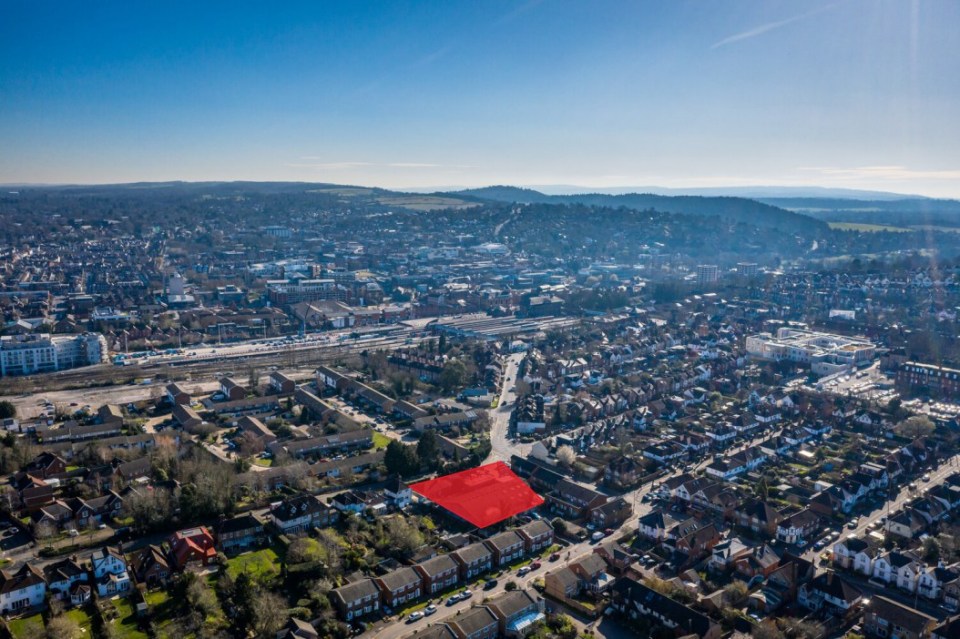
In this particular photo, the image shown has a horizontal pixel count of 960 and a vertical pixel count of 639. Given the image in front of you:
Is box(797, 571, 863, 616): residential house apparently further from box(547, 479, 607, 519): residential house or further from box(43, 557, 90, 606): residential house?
box(43, 557, 90, 606): residential house

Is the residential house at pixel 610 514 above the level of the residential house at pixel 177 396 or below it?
below

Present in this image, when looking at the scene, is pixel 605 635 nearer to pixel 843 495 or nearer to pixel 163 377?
pixel 843 495

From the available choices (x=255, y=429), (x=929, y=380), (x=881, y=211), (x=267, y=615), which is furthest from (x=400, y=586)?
(x=881, y=211)

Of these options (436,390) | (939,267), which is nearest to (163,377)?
(436,390)

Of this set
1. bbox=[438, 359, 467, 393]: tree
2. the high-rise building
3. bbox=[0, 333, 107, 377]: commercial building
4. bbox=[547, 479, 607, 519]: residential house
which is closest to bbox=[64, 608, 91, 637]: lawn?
bbox=[547, 479, 607, 519]: residential house

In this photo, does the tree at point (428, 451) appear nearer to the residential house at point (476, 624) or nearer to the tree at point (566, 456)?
the tree at point (566, 456)

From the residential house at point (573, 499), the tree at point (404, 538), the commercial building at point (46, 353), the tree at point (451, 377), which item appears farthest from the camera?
the commercial building at point (46, 353)

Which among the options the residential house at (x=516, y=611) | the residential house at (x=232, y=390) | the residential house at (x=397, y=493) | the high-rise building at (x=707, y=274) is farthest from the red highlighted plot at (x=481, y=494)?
the high-rise building at (x=707, y=274)
